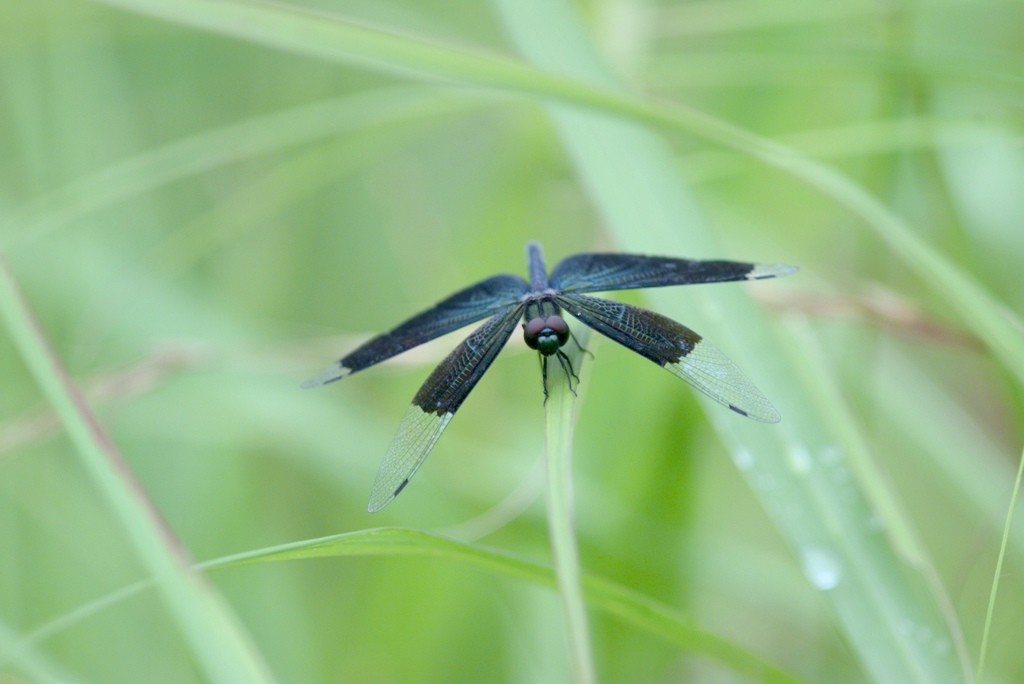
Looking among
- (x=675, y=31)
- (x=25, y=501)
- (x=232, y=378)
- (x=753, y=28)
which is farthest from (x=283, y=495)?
(x=753, y=28)

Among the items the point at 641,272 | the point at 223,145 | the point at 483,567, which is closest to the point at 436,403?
the point at 483,567

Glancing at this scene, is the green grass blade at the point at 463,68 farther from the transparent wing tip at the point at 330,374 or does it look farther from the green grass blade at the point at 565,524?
the transparent wing tip at the point at 330,374

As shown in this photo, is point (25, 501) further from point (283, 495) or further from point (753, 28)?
point (753, 28)

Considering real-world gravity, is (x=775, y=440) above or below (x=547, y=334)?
below

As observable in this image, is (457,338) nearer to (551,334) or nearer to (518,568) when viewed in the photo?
(551,334)

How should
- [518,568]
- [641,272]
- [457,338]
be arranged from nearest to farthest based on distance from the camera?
1. [518,568]
2. [641,272]
3. [457,338]

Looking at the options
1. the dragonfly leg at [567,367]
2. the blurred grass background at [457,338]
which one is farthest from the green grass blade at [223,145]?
the dragonfly leg at [567,367]
